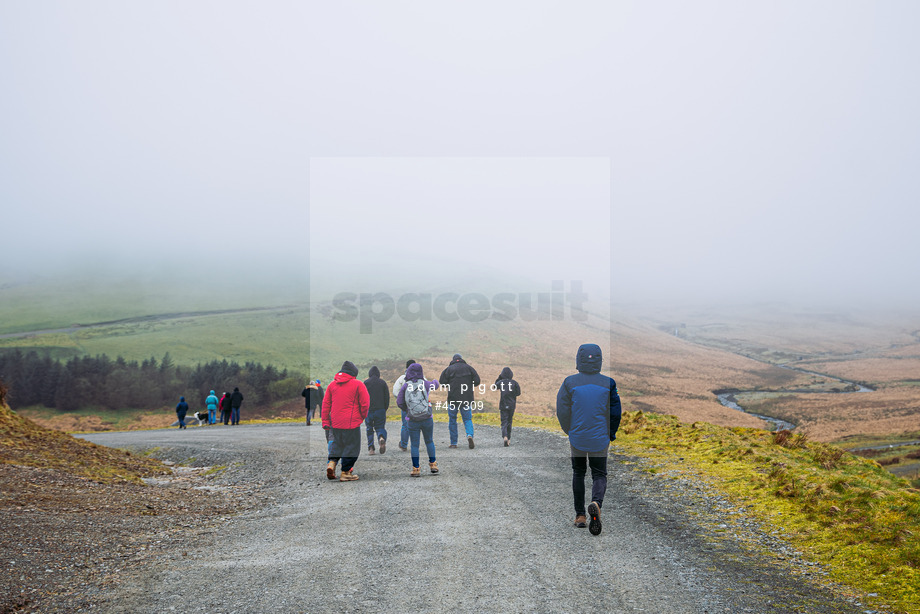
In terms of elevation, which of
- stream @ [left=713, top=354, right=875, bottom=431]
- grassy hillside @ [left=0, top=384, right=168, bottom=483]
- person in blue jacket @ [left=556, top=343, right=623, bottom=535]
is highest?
person in blue jacket @ [left=556, top=343, right=623, bottom=535]

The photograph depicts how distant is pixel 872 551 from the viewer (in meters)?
7.25

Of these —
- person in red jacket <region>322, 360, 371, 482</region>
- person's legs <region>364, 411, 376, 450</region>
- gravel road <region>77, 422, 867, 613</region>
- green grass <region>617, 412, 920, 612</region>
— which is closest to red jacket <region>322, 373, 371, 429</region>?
person in red jacket <region>322, 360, 371, 482</region>

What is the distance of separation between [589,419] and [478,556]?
286 centimetres

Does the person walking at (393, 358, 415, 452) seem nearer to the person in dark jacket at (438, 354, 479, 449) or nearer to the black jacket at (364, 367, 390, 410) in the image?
the black jacket at (364, 367, 390, 410)

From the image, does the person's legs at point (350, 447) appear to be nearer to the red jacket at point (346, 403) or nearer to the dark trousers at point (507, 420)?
the red jacket at point (346, 403)

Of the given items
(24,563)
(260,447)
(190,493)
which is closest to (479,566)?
(24,563)

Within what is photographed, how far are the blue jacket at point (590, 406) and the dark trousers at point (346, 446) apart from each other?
21.0 ft

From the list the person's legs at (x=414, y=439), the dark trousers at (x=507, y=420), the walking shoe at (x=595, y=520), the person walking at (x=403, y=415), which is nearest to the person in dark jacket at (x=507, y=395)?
the dark trousers at (x=507, y=420)

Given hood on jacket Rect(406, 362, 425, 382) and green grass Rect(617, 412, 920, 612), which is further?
hood on jacket Rect(406, 362, 425, 382)

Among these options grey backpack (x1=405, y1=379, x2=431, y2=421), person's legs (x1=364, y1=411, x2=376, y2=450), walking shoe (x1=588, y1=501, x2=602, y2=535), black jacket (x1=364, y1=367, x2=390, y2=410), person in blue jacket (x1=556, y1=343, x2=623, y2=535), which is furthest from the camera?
person's legs (x1=364, y1=411, x2=376, y2=450)

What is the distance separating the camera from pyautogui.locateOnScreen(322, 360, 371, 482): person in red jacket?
12.8m

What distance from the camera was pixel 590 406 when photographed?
865 cm

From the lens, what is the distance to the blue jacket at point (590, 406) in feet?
28.2

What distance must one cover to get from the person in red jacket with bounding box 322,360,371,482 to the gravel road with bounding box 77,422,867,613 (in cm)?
72
